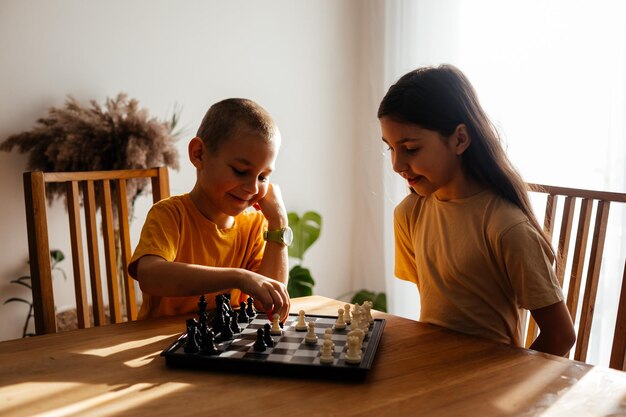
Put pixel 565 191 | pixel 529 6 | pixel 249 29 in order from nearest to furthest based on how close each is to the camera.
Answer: pixel 565 191, pixel 529 6, pixel 249 29

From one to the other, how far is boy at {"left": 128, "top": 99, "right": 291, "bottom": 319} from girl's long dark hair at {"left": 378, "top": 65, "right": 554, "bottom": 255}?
0.34m

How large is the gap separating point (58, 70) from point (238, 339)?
2047mm

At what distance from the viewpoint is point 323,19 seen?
3.80 m

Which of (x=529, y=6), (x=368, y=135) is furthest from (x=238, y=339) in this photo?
(x=368, y=135)

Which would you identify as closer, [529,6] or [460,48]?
[529,6]

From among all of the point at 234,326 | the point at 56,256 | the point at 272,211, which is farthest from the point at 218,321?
the point at 56,256

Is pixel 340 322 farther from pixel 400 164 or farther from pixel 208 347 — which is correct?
pixel 400 164

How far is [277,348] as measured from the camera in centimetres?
121

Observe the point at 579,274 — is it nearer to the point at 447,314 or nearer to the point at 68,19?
the point at 447,314

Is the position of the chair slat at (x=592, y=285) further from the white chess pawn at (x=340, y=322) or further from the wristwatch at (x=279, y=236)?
the wristwatch at (x=279, y=236)

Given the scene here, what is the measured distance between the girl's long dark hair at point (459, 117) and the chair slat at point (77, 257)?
2.83ft

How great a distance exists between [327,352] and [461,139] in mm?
693

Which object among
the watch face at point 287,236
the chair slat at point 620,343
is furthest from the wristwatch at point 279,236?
the chair slat at point 620,343

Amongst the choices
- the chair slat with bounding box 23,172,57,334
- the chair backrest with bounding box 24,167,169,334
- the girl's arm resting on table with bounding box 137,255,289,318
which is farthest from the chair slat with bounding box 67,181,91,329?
the girl's arm resting on table with bounding box 137,255,289,318
